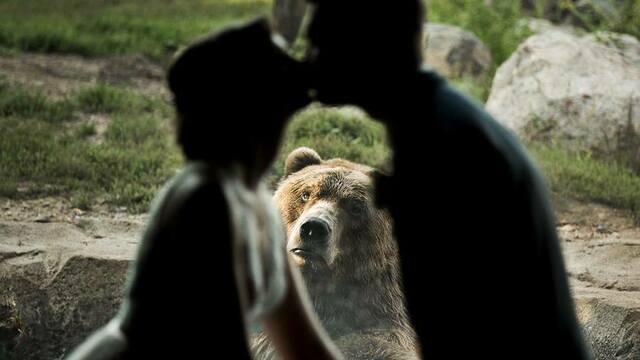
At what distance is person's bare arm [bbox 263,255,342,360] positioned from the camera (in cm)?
217

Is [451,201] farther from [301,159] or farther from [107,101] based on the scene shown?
[107,101]

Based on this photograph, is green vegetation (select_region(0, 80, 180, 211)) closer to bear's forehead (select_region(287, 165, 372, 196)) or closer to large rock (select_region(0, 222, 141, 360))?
large rock (select_region(0, 222, 141, 360))

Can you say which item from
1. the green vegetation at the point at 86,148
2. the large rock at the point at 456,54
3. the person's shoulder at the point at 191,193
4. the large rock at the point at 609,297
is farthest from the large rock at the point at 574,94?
the person's shoulder at the point at 191,193

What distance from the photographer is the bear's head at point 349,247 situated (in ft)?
16.8

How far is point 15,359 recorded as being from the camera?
214 inches

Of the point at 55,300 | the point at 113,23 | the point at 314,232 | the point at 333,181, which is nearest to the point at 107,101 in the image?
the point at 113,23

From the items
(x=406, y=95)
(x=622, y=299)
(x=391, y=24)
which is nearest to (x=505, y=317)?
(x=406, y=95)

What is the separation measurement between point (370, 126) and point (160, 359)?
727 cm

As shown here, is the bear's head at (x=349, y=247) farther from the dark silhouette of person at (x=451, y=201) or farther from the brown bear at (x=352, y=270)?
the dark silhouette of person at (x=451, y=201)

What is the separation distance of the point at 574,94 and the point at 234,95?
302 inches

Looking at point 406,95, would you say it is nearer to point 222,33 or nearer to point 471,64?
point 222,33

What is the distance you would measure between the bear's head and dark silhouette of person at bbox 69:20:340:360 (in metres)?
3.06

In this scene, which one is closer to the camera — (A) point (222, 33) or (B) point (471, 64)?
(A) point (222, 33)

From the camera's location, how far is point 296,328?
2.19 m
